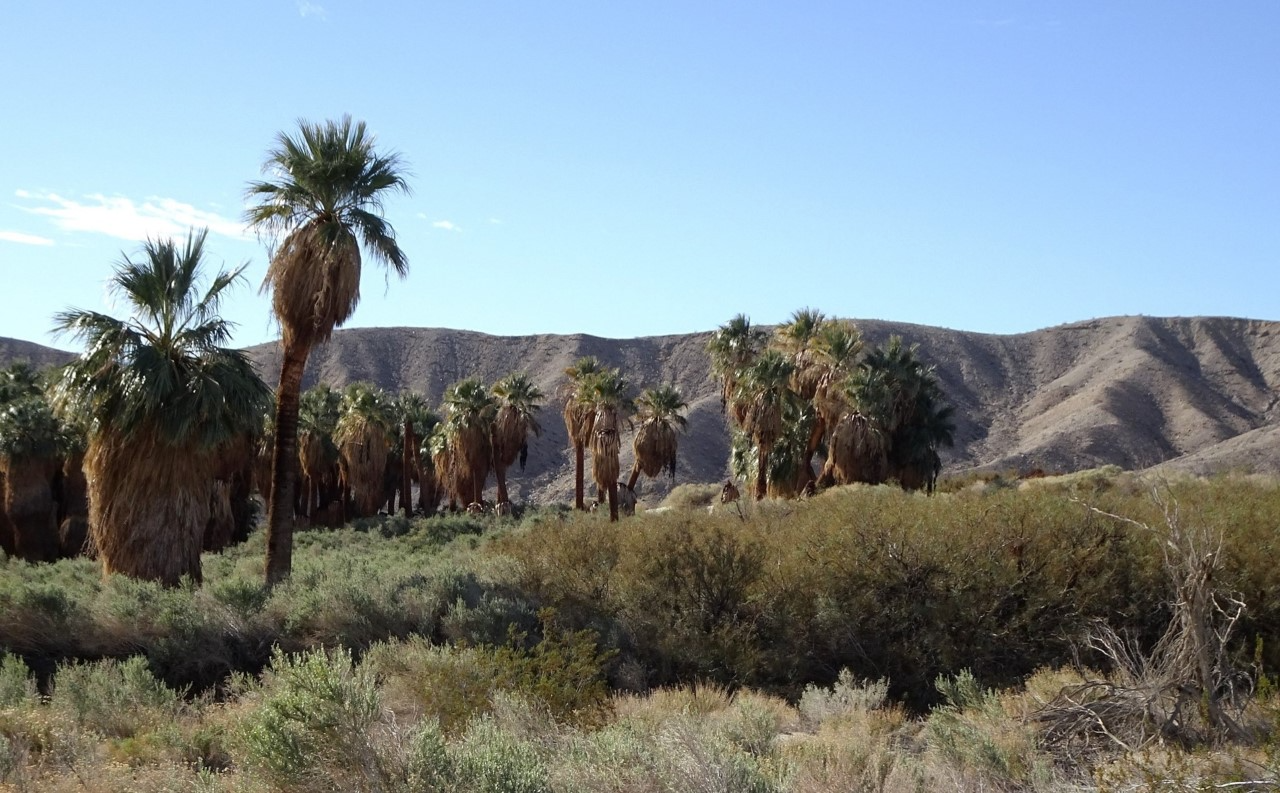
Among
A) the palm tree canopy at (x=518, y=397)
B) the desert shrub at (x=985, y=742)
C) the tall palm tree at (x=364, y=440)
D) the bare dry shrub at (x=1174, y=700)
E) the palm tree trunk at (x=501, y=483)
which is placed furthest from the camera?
the palm tree trunk at (x=501, y=483)

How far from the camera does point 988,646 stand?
1568 cm

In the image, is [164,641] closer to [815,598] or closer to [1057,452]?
[815,598]

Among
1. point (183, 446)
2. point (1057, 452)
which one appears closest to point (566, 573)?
point (183, 446)

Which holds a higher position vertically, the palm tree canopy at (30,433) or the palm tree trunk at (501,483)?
the palm tree canopy at (30,433)

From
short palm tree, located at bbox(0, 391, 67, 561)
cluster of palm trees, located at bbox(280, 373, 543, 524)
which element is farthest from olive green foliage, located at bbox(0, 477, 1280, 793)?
cluster of palm trees, located at bbox(280, 373, 543, 524)

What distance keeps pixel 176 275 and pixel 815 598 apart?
1334cm

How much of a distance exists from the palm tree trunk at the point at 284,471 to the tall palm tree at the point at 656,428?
25.6m

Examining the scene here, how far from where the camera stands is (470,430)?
5034 cm

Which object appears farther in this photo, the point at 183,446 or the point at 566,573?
the point at 183,446

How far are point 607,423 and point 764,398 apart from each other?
23.1ft

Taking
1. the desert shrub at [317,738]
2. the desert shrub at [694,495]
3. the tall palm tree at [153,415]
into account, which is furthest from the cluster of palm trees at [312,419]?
the desert shrub at [317,738]

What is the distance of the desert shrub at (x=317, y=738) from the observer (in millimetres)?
7094

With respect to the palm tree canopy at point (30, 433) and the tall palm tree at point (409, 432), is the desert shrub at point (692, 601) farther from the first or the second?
the tall palm tree at point (409, 432)

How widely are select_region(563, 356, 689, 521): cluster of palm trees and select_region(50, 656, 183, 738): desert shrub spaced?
102ft
